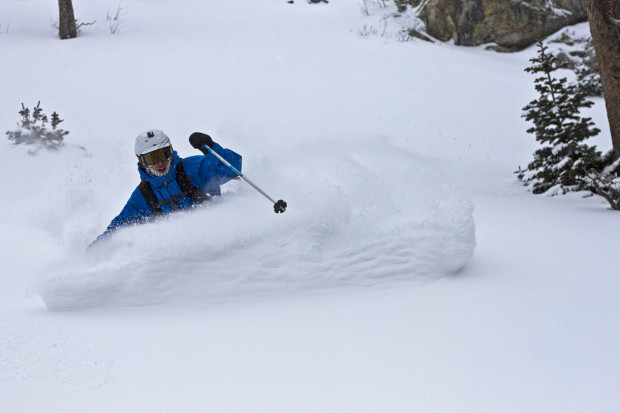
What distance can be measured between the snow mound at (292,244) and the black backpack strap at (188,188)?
22cm

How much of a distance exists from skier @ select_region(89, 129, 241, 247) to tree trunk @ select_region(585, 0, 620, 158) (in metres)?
4.68

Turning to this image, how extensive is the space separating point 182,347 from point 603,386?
205 cm

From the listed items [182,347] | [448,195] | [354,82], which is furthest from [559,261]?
[354,82]

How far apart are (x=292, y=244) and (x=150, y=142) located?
1.50m

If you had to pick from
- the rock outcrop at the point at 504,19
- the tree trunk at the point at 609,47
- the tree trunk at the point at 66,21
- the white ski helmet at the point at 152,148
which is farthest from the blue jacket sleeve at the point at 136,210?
the rock outcrop at the point at 504,19

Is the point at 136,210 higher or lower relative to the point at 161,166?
lower

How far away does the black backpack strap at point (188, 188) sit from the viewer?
4941mm

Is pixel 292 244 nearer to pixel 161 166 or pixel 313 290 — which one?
pixel 313 290

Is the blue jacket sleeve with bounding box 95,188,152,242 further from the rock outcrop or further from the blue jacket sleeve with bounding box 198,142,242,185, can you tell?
the rock outcrop

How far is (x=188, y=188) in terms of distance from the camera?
495 centimetres

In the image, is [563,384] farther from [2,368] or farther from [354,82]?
[354,82]

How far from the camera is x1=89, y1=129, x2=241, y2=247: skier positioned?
484cm

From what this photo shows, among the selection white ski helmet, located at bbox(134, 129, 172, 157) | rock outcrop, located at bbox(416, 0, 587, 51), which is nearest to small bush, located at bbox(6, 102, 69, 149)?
white ski helmet, located at bbox(134, 129, 172, 157)

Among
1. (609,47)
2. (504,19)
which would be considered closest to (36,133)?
(609,47)
